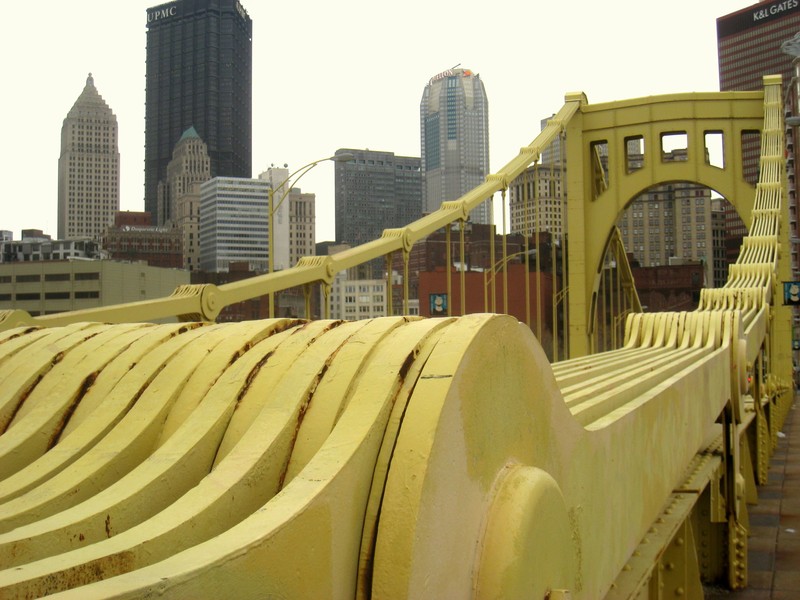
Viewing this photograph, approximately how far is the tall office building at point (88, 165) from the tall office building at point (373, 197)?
64308 mm

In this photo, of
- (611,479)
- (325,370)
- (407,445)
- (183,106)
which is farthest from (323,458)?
(183,106)

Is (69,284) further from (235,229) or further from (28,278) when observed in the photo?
(235,229)

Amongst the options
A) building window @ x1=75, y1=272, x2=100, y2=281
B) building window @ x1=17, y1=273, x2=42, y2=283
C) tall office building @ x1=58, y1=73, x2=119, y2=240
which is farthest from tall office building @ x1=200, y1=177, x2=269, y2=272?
tall office building @ x1=58, y1=73, x2=119, y2=240

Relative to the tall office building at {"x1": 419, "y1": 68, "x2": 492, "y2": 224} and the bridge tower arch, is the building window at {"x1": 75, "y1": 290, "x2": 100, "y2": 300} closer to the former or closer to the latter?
the bridge tower arch

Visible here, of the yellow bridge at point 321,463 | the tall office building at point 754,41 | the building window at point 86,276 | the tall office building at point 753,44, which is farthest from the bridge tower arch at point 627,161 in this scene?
the tall office building at point 754,41

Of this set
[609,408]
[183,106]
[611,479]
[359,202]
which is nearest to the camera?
[611,479]

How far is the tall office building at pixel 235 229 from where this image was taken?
217 feet

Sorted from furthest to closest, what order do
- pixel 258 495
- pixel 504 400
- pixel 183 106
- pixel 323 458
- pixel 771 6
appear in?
pixel 183 106
pixel 771 6
pixel 504 400
pixel 258 495
pixel 323 458

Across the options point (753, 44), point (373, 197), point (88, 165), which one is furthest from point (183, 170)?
point (753, 44)

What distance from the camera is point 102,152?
5335 inches

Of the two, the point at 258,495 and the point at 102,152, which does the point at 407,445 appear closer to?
the point at 258,495

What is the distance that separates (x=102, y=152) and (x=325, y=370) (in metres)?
142

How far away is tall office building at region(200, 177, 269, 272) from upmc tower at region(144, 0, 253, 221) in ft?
240

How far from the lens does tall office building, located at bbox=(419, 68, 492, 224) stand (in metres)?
112
